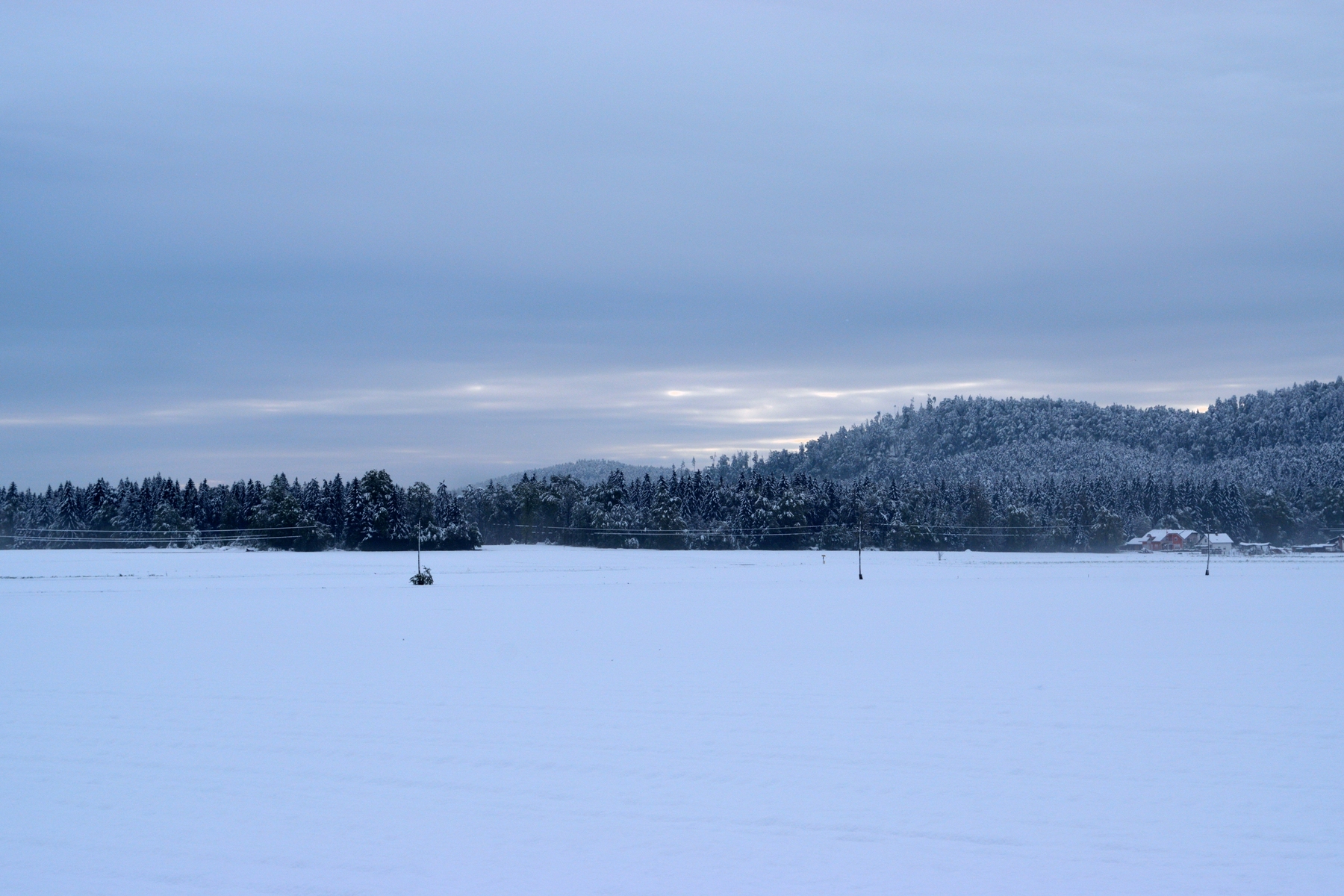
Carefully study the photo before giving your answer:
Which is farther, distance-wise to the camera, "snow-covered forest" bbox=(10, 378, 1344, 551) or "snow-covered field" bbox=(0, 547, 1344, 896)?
"snow-covered forest" bbox=(10, 378, 1344, 551)

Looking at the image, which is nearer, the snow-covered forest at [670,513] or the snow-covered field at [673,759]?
the snow-covered field at [673,759]

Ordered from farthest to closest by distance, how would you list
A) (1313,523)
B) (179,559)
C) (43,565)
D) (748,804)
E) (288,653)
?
(1313,523), (179,559), (43,565), (288,653), (748,804)

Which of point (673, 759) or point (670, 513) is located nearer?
point (673, 759)

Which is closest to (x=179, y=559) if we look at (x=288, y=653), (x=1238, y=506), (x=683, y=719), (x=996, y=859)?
(x=288, y=653)

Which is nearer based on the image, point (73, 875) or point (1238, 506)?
point (73, 875)

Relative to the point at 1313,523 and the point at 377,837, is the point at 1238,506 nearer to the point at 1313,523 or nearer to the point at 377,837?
the point at 1313,523

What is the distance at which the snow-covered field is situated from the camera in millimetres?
7074

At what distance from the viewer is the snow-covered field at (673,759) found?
7074 mm

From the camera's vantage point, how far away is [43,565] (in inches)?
2007

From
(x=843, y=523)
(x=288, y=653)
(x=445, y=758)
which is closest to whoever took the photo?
(x=445, y=758)

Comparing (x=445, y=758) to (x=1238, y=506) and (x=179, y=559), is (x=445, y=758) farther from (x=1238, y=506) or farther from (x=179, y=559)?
(x=1238, y=506)

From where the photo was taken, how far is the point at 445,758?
10031 mm

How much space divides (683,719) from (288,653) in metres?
9.32

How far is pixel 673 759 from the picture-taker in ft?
32.7
